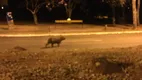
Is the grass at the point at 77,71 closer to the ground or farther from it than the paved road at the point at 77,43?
farther from it

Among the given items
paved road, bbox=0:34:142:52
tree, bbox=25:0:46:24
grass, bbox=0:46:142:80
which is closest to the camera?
grass, bbox=0:46:142:80

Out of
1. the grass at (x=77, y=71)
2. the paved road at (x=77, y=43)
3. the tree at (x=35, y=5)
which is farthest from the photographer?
the tree at (x=35, y=5)

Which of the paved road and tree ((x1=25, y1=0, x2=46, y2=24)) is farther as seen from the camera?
tree ((x1=25, y1=0, x2=46, y2=24))

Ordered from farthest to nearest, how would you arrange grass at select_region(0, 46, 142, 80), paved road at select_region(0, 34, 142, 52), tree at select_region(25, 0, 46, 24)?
tree at select_region(25, 0, 46, 24), paved road at select_region(0, 34, 142, 52), grass at select_region(0, 46, 142, 80)

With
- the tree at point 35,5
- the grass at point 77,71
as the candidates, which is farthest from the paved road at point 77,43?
the tree at point 35,5

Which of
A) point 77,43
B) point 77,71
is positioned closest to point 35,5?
point 77,43

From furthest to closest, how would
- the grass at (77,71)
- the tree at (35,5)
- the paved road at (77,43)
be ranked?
the tree at (35,5)
the paved road at (77,43)
the grass at (77,71)

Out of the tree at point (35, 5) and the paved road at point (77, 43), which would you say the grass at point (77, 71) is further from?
the tree at point (35, 5)

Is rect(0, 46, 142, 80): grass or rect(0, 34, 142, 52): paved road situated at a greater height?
rect(0, 46, 142, 80): grass

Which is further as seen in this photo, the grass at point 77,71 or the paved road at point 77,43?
the paved road at point 77,43

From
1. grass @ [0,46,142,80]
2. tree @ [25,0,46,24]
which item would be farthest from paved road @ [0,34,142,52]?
tree @ [25,0,46,24]

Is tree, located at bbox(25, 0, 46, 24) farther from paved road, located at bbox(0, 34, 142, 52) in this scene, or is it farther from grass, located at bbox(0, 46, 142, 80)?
grass, located at bbox(0, 46, 142, 80)

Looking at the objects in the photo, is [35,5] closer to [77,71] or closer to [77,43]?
[77,43]

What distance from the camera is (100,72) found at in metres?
8.23
